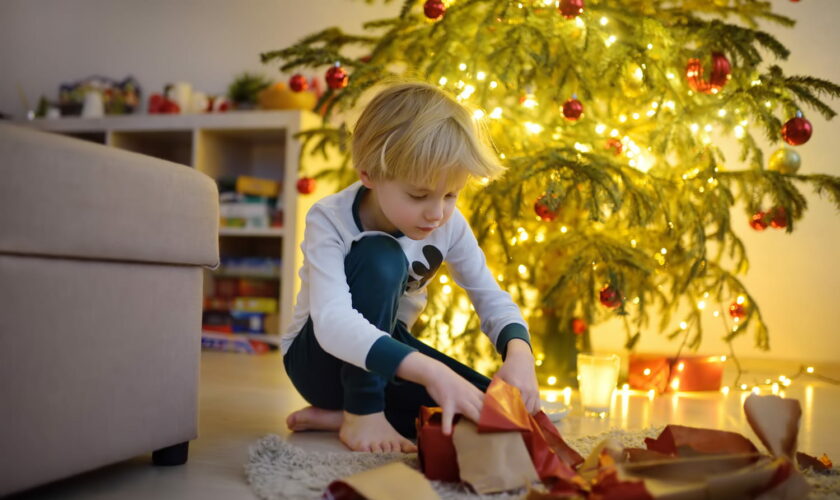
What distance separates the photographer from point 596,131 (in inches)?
73.0

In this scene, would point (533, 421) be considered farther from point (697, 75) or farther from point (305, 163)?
point (305, 163)

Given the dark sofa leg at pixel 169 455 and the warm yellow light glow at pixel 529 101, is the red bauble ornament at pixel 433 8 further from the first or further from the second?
the dark sofa leg at pixel 169 455

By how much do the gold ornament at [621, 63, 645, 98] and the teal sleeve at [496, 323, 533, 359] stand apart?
32.6 inches

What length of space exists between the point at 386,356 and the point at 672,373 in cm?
119

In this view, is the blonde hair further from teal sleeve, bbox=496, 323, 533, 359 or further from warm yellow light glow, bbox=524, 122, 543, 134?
warm yellow light glow, bbox=524, 122, 543, 134

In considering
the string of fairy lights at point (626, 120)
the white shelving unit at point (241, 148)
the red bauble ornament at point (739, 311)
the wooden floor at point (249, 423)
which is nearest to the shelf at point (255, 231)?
the white shelving unit at point (241, 148)

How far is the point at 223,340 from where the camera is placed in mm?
2529

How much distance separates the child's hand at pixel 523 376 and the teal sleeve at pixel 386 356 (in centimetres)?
18

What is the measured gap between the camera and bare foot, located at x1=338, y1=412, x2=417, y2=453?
1.10 meters

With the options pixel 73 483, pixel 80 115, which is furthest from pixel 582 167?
pixel 80 115

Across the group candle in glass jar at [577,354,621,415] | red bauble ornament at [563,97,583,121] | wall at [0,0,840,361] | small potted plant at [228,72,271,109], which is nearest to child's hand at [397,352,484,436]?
candle in glass jar at [577,354,621,415]

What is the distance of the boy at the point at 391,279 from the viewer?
3.27 ft

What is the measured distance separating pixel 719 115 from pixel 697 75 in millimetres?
238

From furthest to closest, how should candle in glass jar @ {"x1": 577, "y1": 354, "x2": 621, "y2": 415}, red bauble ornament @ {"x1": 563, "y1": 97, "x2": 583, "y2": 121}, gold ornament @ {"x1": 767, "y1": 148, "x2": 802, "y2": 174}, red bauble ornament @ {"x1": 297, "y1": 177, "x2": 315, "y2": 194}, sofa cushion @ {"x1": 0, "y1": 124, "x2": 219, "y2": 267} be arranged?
1. red bauble ornament @ {"x1": 297, "y1": 177, "x2": 315, "y2": 194}
2. gold ornament @ {"x1": 767, "y1": 148, "x2": 802, "y2": 174}
3. red bauble ornament @ {"x1": 563, "y1": 97, "x2": 583, "y2": 121}
4. candle in glass jar @ {"x1": 577, "y1": 354, "x2": 621, "y2": 415}
5. sofa cushion @ {"x1": 0, "y1": 124, "x2": 219, "y2": 267}
